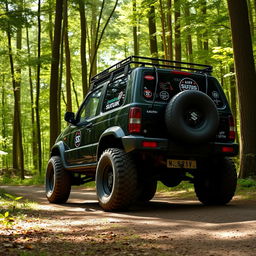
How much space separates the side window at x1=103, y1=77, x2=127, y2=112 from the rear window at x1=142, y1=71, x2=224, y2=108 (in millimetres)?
489

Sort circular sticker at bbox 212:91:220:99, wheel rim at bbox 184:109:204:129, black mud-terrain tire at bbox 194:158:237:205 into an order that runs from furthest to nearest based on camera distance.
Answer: circular sticker at bbox 212:91:220:99, black mud-terrain tire at bbox 194:158:237:205, wheel rim at bbox 184:109:204:129

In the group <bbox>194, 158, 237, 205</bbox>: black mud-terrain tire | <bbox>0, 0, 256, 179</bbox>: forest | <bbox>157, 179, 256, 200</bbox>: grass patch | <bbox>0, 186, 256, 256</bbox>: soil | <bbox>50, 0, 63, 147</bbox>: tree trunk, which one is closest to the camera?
<bbox>0, 186, 256, 256</bbox>: soil

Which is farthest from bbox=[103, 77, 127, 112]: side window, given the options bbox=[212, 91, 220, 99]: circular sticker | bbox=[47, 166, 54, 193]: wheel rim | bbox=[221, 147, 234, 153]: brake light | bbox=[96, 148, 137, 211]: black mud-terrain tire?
bbox=[47, 166, 54, 193]: wheel rim

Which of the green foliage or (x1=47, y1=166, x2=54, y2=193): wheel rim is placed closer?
(x1=47, y1=166, x2=54, y2=193): wheel rim

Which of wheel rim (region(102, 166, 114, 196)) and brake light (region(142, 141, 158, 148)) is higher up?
brake light (region(142, 141, 158, 148))

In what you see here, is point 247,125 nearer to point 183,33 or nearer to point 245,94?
point 245,94

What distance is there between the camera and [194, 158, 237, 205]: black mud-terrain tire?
22.6ft

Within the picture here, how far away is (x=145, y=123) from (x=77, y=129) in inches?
102

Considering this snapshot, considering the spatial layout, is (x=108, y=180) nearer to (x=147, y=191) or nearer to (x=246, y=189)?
(x=147, y=191)

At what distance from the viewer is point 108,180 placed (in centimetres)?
671

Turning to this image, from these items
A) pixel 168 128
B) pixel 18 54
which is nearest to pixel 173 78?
pixel 168 128

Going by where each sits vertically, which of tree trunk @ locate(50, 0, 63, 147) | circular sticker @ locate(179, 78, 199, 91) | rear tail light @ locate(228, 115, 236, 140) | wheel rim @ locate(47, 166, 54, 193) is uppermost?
tree trunk @ locate(50, 0, 63, 147)

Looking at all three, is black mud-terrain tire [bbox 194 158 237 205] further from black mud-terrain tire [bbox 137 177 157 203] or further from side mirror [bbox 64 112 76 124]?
side mirror [bbox 64 112 76 124]

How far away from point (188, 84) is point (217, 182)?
1867 mm
